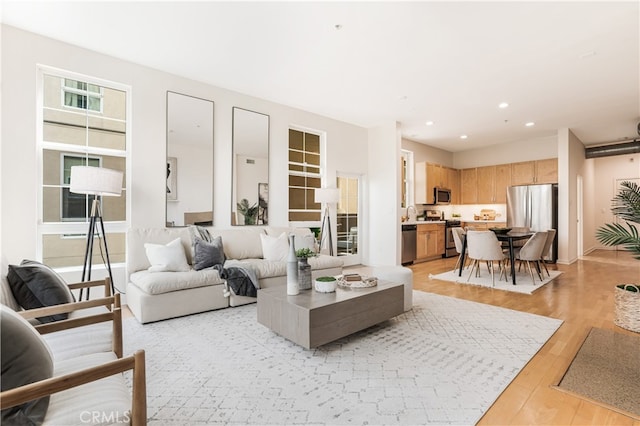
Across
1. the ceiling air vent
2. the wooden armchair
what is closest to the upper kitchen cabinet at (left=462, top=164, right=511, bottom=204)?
the ceiling air vent

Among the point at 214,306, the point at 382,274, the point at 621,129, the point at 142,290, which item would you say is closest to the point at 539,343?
the point at 382,274

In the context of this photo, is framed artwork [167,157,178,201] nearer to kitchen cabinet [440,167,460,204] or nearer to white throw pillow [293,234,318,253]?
white throw pillow [293,234,318,253]

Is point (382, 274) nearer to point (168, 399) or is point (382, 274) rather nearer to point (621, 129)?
point (168, 399)

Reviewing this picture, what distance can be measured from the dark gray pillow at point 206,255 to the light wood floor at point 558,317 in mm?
2862

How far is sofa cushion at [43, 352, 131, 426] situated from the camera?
1063 millimetres

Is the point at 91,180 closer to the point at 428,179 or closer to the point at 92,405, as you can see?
the point at 92,405

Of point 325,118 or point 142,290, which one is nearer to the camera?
point 142,290

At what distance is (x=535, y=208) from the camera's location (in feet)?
23.4

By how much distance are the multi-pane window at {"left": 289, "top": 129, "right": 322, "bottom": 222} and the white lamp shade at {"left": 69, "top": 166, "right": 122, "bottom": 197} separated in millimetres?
2900

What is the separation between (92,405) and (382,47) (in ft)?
12.4

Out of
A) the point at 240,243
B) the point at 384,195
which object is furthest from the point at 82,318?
the point at 384,195

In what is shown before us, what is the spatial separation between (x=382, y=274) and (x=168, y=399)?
7.68ft

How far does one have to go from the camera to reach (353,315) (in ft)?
8.43

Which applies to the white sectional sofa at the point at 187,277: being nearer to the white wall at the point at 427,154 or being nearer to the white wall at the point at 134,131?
the white wall at the point at 134,131
